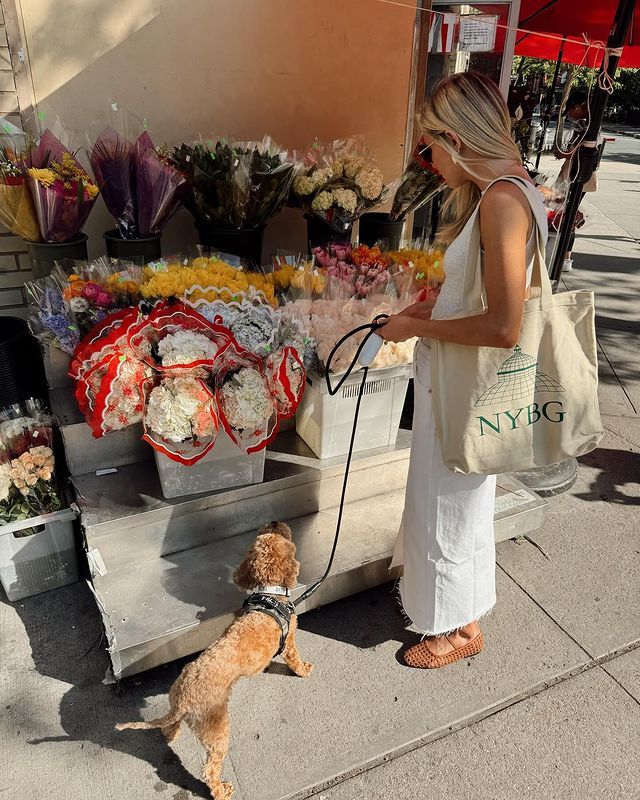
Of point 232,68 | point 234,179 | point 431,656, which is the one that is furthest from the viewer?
point 232,68

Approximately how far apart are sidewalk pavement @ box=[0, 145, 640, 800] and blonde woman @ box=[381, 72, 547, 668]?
233mm

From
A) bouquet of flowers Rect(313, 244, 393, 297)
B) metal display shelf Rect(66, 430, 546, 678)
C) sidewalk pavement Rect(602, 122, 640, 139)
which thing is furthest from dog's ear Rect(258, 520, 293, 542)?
A: sidewalk pavement Rect(602, 122, 640, 139)

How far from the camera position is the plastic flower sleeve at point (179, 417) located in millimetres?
2459

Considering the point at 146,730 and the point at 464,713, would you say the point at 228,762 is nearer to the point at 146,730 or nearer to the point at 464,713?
the point at 146,730

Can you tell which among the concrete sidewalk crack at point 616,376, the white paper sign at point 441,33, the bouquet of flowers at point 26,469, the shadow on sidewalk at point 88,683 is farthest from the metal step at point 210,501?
the white paper sign at point 441,33

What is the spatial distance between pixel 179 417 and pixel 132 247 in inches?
61.6

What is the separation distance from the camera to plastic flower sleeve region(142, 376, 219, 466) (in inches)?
96.8

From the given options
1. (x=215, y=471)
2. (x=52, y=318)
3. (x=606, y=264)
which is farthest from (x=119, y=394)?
(x=606, y=264)

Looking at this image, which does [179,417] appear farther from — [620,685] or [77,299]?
[620,685]

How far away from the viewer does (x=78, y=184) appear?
321 centimetres

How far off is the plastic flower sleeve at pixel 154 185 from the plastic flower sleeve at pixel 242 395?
1325 millimetres

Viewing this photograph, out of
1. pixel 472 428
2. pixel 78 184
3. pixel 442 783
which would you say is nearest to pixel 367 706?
pixel 442 783

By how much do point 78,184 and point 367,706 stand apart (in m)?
2.93

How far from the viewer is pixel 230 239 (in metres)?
3.74
